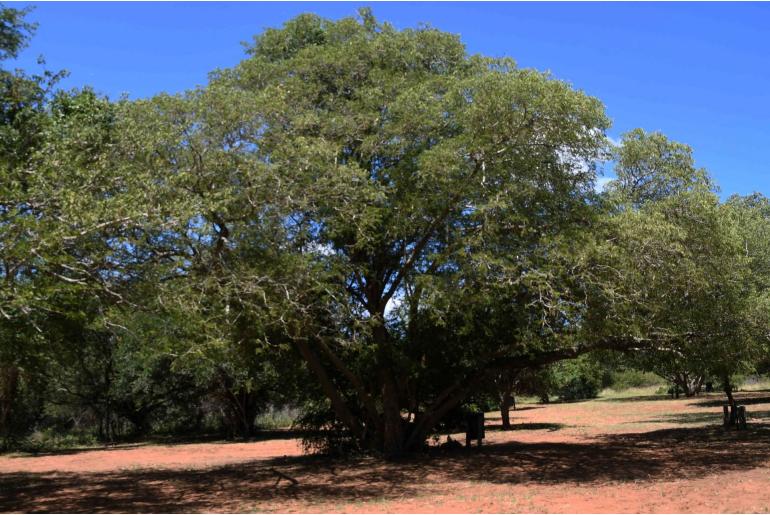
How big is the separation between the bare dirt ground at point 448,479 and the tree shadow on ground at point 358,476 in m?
0.03

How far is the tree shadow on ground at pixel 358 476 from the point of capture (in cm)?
1230

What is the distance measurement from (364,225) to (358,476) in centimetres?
544

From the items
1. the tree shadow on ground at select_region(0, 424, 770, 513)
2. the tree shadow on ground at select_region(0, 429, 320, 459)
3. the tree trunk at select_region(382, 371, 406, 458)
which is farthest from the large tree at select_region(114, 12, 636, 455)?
the tree shadow on ground at select_region(0, 429, 320, 459)

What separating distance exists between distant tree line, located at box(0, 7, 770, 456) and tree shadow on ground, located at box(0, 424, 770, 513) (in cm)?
211

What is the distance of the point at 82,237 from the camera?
9.57m

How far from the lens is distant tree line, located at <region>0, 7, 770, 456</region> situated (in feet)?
36.2

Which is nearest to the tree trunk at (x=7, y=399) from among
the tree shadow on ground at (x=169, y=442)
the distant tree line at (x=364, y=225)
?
the tree shadow on ground at (x=169, y=442)

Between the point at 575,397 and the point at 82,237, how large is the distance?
5744cm

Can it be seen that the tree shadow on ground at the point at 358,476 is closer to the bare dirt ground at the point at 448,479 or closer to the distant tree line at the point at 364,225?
the bare dirt ground at the point at 448,479

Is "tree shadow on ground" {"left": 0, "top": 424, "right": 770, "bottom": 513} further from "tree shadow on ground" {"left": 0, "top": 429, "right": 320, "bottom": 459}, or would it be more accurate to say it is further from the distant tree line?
"tree shadow on ground" {"left": 0, "top": 429, "right": 320, "bottom": 459}

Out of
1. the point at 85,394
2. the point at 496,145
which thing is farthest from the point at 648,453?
the point at 85,394

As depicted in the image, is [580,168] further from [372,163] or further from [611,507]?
[611,507]

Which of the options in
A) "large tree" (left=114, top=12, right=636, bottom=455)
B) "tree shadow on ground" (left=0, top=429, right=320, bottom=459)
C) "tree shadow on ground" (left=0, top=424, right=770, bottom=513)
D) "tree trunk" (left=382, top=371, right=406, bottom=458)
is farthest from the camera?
"tree shadow on ground" (left=0, top=429, right=320, bottom=459)

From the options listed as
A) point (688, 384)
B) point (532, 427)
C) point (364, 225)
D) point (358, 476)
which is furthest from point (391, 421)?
point (688, 384)
